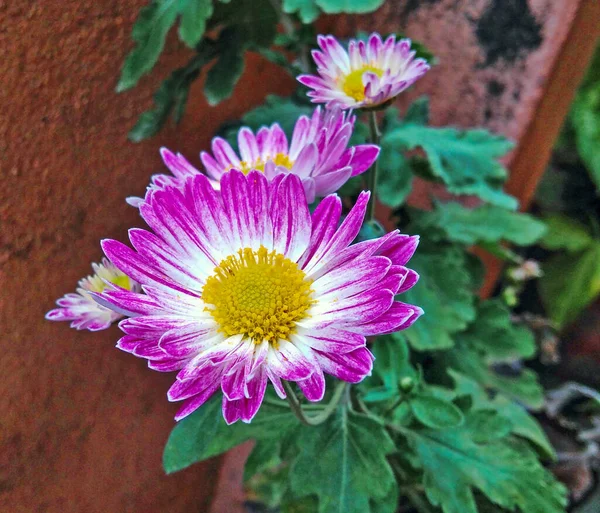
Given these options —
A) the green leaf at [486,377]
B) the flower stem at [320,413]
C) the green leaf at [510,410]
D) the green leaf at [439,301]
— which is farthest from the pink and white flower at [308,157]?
the green leaf at [486,377]

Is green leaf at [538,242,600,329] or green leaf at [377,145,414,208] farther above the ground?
green leaf at [538,242,600,329]

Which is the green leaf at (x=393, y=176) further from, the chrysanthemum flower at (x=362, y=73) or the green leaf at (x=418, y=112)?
the chrysanthemum flower at (x=362, y=73)

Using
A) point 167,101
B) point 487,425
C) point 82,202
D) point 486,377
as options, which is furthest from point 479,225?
point 82,202

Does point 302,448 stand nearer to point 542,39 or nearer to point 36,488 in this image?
point 36,488

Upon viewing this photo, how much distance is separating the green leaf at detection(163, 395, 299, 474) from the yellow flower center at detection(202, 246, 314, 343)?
0.59 feet

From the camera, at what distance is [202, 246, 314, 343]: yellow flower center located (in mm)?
514

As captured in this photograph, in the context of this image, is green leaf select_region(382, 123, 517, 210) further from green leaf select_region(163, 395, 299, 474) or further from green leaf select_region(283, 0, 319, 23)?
green leaf select_region(163, 395, 299, 474)

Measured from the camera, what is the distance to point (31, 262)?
745 millimetres

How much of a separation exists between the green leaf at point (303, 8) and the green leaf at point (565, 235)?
111cm

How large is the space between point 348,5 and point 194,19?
0.76 ft

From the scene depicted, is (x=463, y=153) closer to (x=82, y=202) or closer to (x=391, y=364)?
(x=391, y=364)

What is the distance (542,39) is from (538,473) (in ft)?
2.79

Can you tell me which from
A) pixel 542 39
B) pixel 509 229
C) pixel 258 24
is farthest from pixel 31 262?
pixel 542 39

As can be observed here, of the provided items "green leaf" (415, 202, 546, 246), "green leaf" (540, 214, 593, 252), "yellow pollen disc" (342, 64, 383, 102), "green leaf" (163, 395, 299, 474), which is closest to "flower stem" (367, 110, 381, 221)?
"yellow pollen disc" (342, 64, 383, 102)
